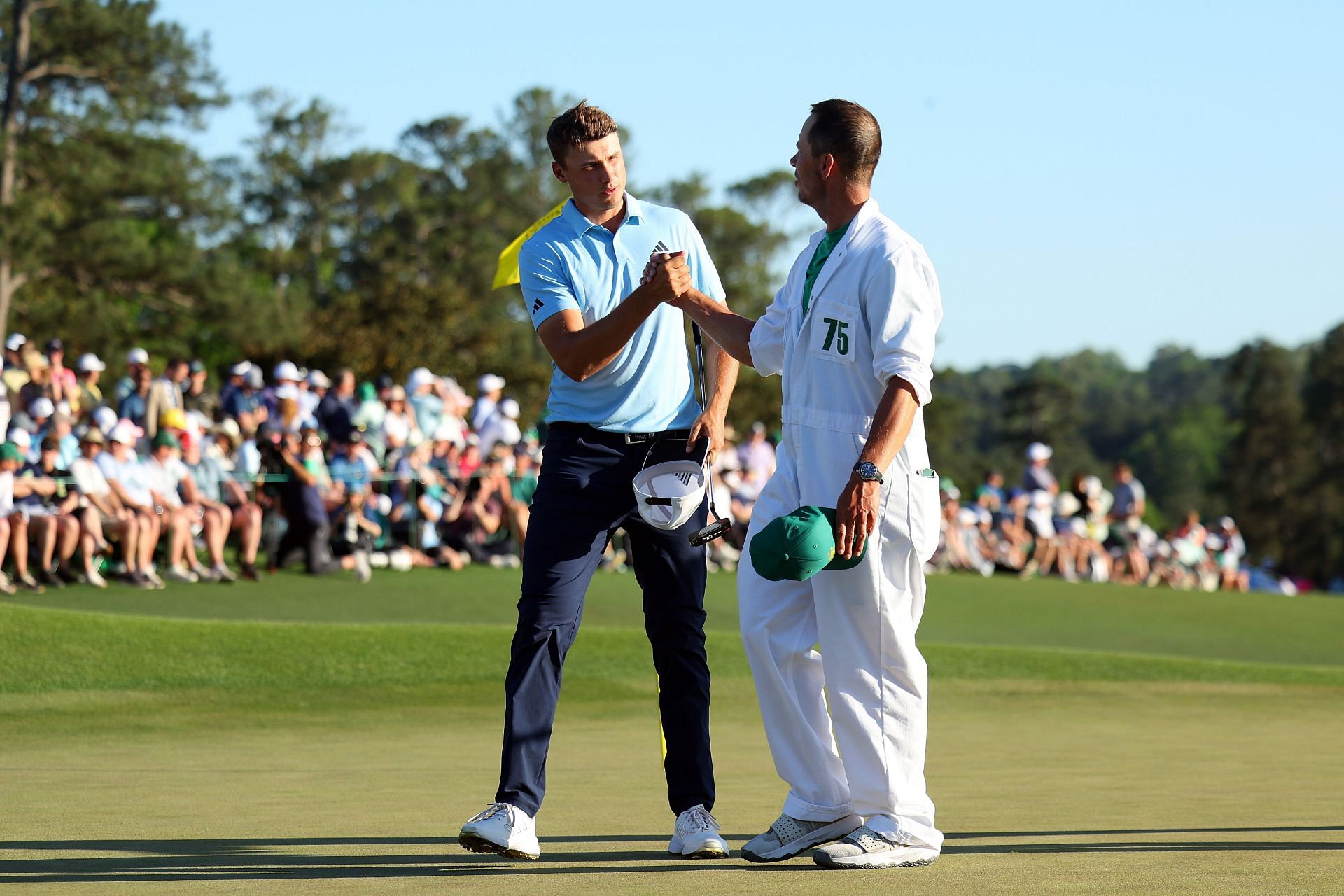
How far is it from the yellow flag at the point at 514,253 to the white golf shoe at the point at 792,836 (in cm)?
202

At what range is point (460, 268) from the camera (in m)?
68.2

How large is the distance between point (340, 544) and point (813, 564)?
1375 centimetres

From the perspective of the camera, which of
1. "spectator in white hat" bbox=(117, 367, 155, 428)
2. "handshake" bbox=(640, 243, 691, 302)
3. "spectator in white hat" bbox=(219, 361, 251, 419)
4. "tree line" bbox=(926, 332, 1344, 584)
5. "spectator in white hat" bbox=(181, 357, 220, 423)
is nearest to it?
"handshake" bbox=(640, 243, 691, 302)

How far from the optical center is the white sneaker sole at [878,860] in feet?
15.2

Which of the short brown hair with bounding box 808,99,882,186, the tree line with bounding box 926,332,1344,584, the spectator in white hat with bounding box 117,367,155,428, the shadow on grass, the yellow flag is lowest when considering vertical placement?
the shadow on grass

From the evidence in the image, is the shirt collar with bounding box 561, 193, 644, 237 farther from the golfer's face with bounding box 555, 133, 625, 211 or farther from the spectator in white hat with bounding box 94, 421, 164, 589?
the spectator in white hat with bounding box 94, 421, 164, 589

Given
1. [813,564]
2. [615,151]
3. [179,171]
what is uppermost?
[179,171]

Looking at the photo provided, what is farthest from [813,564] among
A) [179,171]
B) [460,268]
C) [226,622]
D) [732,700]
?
[460,268]

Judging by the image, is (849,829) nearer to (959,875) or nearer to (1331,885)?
(959,875)

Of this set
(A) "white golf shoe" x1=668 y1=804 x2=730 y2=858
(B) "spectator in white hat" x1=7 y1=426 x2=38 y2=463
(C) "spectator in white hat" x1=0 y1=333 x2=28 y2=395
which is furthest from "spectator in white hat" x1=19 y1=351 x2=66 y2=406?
(A) "white golf shoe" x1=668 y1=804 x2=730 y2=858

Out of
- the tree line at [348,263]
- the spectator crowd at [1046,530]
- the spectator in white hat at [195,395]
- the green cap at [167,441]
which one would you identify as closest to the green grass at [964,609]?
the green cap at [167,441]

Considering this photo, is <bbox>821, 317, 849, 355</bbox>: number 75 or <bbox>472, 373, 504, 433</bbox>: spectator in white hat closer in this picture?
<bbox>821, 317, 849, 355</bbox>: number 75

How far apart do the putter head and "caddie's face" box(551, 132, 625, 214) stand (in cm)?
110

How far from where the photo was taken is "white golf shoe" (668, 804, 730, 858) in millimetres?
4902
